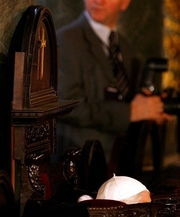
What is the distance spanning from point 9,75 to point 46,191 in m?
0.51

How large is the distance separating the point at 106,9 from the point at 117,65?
38 cm

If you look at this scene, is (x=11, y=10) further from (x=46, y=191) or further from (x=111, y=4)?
(x=111, y=4)

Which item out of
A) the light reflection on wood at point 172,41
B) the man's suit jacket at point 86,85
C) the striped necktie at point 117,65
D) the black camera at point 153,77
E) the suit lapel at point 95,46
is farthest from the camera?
the light reflection on wood at point 172,41

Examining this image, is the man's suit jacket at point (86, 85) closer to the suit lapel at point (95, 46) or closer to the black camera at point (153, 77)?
the suit lapel at point (95, 46)

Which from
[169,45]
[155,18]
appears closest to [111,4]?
[155,18]

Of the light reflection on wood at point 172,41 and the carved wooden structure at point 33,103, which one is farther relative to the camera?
the light reflection on wood at point 172,41

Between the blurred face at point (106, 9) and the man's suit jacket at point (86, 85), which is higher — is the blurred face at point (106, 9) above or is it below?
above

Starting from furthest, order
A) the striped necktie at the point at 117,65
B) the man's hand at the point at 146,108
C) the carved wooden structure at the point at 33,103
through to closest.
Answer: the man's hand at the point at 146,108 → the striped necktie at the point at 117,65 → the carved wooden structure at the point at 33,103

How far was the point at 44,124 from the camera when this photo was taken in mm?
3406

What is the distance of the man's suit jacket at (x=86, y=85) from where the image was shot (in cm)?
465

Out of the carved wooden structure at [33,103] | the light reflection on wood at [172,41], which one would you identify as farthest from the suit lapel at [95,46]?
the carved wooden structure at [33,103]

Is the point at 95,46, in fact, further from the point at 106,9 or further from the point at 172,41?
the point at 172,41

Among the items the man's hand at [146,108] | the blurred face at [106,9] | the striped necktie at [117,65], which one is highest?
the blurred face at [106,9]

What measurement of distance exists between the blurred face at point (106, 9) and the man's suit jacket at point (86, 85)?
0.32ft
